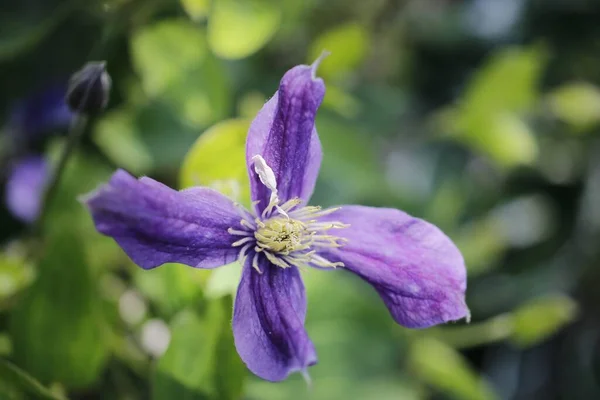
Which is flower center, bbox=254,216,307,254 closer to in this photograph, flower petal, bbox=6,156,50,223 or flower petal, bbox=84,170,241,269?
flower petal, bbox=84,170,241,269

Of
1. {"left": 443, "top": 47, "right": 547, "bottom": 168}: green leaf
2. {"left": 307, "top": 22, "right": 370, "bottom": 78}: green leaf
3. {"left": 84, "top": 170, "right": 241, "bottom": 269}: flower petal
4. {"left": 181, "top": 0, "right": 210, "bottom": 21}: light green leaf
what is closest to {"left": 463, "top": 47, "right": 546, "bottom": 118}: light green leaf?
{"left": 443, "top": 47, "right": 547, "bottom": 168}: green leaf

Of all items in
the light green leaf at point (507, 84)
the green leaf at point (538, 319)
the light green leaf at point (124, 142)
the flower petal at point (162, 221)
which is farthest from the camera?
the light green leaf at point (507, 84)

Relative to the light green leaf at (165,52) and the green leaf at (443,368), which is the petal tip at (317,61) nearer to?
the light green leaf at (165,52)

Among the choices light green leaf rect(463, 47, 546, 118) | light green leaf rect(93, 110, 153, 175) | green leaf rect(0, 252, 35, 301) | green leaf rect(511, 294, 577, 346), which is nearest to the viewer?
green leaf rect(0, 252, 35, 301)

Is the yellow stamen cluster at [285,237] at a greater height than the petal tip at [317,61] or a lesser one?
lesser

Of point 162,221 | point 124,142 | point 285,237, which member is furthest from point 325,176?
point 162,221

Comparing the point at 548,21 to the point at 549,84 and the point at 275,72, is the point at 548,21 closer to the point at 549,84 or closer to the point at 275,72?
the point at 549,84

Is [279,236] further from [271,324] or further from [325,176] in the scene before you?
[325,176]

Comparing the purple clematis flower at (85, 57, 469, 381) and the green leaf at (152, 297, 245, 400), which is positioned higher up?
the purple clematis flower at (85, 57, 469, 381)

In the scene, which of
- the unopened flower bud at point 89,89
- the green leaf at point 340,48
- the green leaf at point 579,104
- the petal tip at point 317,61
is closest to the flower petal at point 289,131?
the petal tip at point 317,61
